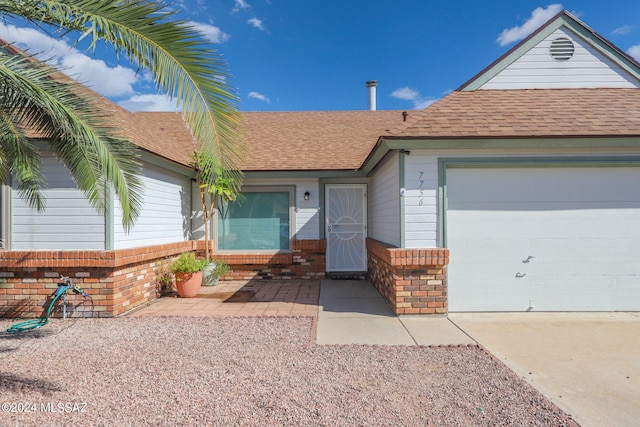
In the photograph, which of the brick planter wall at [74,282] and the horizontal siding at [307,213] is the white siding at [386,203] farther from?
the brick planter wall at [74,282]

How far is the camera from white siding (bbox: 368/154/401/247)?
567 centimetres

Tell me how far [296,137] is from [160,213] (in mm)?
4813

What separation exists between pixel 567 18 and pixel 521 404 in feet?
22.8

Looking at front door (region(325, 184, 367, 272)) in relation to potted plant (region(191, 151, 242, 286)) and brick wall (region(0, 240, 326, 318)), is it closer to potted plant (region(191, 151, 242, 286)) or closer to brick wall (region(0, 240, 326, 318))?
potted plant (region(191, 151, 242, 286))

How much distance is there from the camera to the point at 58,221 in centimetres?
533

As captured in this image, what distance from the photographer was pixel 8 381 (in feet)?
10.5

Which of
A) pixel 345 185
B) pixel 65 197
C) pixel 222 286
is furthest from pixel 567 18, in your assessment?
pixel 65 197

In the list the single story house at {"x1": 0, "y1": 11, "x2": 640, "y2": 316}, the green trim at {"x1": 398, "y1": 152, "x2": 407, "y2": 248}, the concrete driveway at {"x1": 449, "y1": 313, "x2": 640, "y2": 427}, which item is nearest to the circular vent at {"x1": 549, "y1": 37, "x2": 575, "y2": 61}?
the single story house at {"x1": 0, "y1": 11, "x2": 640, "y2": 316}

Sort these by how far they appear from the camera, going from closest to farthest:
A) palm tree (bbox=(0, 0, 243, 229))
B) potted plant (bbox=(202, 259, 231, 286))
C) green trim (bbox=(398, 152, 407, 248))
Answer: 1. palm tree (bbox=(0, 0, 243, 229))
2. green trim (bbox=(398, 152, 407, 248))
3. potted plant (bbox=(202, 259, 231, 286))

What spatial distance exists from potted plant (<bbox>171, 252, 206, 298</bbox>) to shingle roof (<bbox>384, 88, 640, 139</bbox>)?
454cm

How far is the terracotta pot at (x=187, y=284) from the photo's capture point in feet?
21.7

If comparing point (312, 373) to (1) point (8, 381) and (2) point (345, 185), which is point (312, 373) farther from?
(2) point (345, 185)

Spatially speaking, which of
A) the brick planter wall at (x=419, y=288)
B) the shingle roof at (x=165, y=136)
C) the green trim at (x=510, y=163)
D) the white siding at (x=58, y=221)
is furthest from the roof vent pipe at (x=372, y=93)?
the white siding at (x=58, y=221)

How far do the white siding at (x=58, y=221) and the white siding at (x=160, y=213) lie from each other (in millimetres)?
395
